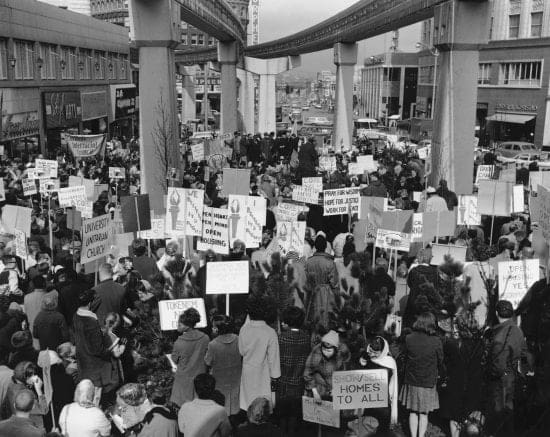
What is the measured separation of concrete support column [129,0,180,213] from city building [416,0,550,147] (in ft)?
116

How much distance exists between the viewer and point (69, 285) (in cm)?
803

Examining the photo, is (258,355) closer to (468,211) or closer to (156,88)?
(468,211)

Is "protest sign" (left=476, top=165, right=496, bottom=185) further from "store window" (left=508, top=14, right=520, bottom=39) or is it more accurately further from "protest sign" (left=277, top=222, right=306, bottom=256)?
"store window" (left=508, top=14, right=520, bottom=39)

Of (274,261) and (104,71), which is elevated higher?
(104,71)

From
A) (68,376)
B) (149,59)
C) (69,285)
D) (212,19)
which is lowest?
(68,376)

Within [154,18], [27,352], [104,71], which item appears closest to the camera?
[27,352]

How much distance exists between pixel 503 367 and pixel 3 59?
2778cm

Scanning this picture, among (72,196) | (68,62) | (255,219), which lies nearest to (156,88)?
(72,196)

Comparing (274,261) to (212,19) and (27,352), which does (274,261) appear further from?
(212,19)

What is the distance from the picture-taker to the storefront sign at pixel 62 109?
34.4 metres

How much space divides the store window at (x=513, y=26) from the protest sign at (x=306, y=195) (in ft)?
148

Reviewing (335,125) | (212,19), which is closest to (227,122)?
(335,125)

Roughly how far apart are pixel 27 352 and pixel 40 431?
171cm

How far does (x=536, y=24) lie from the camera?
166 feet
